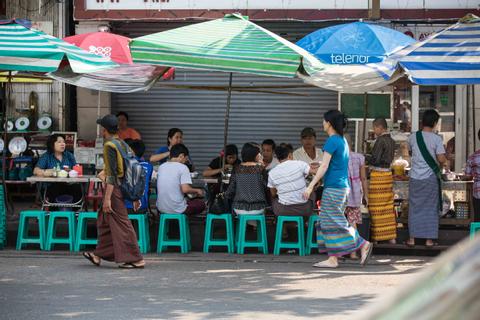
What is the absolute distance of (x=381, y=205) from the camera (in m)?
10.8

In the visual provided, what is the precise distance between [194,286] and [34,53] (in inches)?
144

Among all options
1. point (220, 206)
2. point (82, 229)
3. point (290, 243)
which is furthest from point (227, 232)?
point (82, 229)

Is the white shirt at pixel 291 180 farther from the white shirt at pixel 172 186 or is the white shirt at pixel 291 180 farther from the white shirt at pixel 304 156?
the white shirt at pixel 304 156

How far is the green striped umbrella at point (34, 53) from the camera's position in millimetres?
10109

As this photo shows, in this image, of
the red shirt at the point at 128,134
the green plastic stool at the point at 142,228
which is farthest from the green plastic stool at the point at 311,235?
the red shirt at the point at 128,134

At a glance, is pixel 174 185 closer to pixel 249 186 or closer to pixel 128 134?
pixel 249 186

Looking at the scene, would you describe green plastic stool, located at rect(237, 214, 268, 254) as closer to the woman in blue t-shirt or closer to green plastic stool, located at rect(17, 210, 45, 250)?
the woman in blue t-shirt

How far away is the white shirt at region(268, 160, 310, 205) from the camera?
33.4ft

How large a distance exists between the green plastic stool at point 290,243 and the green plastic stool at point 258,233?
0.17 metres

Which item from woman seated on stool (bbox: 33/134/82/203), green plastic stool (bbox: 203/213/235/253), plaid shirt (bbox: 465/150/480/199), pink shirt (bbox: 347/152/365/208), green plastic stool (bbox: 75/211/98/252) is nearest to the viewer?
pink shirt (bbox: 347/152/365/208)

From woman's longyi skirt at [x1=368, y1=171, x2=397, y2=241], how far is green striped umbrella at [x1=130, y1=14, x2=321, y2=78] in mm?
1699

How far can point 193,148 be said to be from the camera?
16375 mm

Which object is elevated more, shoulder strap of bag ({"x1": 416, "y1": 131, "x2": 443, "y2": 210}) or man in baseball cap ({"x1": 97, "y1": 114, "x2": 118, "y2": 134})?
man in baseball cap ({"x1": 97, "y1": 114, "x2": 118, "y2": 134})

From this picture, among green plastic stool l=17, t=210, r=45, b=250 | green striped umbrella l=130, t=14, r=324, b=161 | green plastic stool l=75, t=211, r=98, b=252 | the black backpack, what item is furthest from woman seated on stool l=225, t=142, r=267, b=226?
green plastic stool l=17, t=210, r=45, b=250
